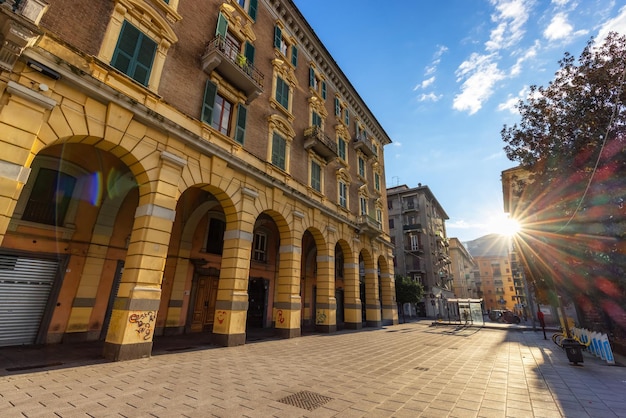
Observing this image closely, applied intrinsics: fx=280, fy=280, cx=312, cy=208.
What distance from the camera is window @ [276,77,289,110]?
50.9ft

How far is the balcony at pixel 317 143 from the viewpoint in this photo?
1669 centimetres

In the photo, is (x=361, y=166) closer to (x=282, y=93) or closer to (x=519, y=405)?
(x=282, y=93)

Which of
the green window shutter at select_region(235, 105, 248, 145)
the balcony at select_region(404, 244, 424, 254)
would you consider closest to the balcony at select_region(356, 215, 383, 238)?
the green window shutter at select_region(235, 105, 248, 145)

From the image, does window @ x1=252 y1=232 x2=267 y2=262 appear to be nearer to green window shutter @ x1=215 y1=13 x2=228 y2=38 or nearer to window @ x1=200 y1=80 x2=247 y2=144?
window @ x1=200 y1=80 x2=247 y2=144

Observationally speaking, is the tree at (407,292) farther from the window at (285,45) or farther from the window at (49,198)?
the window at (49,198)

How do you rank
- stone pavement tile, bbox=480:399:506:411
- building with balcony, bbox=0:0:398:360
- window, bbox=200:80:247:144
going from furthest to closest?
1. window, bbox=200:80:247:144
2. building with balcony, bbox=0:0:398:360
3. stone pavement tile, bbox=480:399:506:411

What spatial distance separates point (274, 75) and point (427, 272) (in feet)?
120

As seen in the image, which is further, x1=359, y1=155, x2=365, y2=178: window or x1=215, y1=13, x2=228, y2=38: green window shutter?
x1=359, y1=155, x2=365, y2=178: window

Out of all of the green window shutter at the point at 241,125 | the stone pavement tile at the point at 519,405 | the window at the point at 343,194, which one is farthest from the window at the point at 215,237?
the stone pavement tile at the point at 519,405

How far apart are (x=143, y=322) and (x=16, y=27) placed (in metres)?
7.30

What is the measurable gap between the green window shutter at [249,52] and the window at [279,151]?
3.69 meters

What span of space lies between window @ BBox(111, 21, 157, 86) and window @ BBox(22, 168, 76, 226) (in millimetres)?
4524

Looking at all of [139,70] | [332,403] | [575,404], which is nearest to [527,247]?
[575,404]

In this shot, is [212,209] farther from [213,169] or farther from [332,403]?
[332,403]
